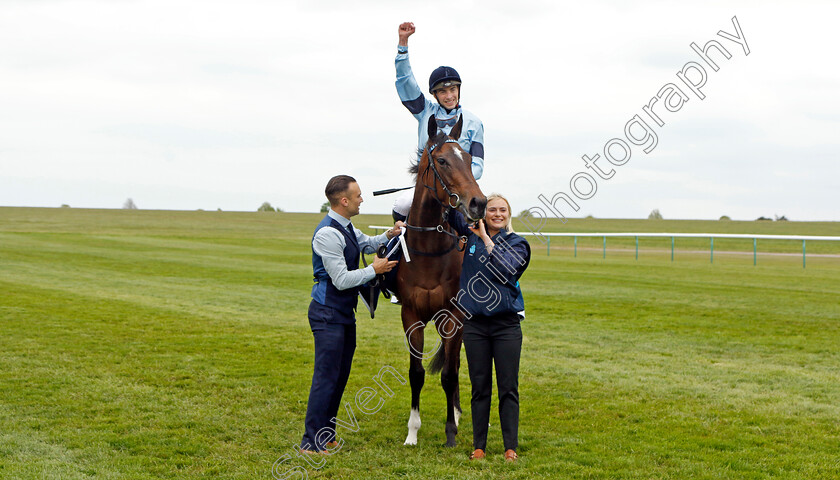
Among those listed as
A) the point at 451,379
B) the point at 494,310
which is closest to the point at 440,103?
the point at 494,310

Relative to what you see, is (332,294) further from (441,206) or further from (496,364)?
(496,364)

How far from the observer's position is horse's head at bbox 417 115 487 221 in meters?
4.40

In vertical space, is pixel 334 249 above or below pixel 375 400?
above

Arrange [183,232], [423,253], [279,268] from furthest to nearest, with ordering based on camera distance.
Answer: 1. [183,232]
2. [279,268]
3. [423,253]

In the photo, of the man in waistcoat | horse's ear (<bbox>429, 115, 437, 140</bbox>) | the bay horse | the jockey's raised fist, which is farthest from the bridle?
the jockey's raised fist

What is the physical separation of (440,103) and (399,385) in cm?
366

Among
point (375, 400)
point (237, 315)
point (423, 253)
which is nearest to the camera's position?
point (423, 253)

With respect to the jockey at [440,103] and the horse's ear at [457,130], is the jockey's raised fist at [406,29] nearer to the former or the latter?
the jockey at [440,103]

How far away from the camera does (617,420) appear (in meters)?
6.23

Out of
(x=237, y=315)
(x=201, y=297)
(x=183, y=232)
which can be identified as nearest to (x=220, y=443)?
(x=237, y=315)

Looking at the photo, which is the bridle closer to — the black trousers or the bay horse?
the bay horse

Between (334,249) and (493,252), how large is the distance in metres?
1.18

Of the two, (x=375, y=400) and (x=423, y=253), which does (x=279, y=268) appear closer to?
(x=375, y=400)

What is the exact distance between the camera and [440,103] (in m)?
5.38
